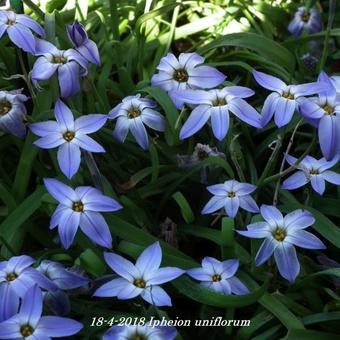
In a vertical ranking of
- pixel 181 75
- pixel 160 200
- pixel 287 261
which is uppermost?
pixel 181 75

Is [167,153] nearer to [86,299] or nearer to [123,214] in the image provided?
[123,214]

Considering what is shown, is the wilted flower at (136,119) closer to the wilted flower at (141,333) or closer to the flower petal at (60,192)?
the flower petal at (60,192)

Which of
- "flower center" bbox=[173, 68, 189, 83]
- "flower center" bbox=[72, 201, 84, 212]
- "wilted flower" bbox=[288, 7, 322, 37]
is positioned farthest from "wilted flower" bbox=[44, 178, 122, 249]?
"wilted flower" bbox=[288, 7, 322, 37]

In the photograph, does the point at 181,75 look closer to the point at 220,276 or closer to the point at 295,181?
the point at 295,181

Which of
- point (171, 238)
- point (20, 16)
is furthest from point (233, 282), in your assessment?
point (20, 16)

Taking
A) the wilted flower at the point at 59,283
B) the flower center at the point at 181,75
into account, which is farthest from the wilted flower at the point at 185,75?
the wilted flower at the point at 59,283

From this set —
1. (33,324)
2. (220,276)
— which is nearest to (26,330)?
(33,324)
